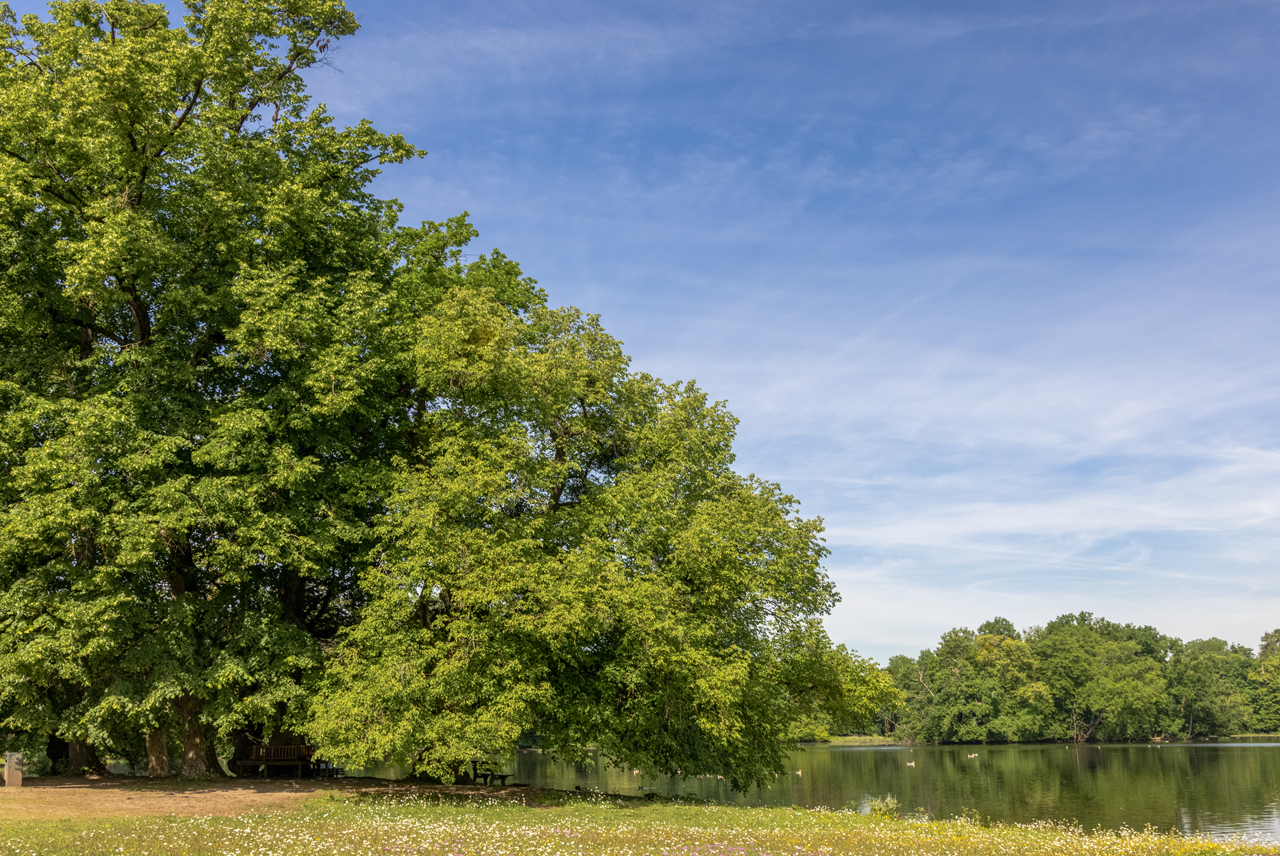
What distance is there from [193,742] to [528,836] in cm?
1658

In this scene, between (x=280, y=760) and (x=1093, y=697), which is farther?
(x=1093, y=697)

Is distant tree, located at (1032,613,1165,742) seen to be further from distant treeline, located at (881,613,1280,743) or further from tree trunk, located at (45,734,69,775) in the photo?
tree trunk, located at (45,734,69,775)

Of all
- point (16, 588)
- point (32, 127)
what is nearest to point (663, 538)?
point (16, 588)

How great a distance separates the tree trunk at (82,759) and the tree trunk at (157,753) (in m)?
3.31

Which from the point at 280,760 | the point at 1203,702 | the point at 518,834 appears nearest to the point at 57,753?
the point at 280,760

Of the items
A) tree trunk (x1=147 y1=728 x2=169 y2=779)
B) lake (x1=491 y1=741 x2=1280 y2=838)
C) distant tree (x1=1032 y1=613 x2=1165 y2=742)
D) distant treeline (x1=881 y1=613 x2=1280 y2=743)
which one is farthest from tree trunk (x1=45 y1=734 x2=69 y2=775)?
distant tree (x1=1032 y1=613 x2=1165 y2=742)

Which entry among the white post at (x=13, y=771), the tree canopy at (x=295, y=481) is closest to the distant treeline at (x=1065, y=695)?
the tree canopy at (x=295, y=481)

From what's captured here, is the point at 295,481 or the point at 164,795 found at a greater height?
the point at 295,481

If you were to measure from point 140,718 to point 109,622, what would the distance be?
3282mm

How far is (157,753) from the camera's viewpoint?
1117 inches

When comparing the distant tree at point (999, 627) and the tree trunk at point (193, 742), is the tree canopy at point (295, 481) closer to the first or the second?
the tree trunk at point (193, 742)

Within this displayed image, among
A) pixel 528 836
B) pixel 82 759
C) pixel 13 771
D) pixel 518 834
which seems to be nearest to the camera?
pixel 528 836

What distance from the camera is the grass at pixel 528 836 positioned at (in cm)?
1553

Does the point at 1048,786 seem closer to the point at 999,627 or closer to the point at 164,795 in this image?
the point at 164,795
